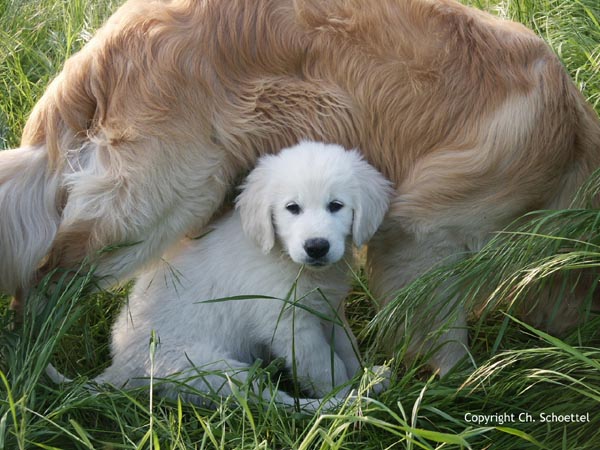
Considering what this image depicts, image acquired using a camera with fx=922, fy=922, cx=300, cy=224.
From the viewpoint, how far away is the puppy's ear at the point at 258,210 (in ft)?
11.6

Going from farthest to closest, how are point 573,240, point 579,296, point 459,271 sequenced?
1. point 579,296
2. point 459,271
3. point 573,240

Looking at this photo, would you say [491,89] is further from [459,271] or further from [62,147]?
[62,147]

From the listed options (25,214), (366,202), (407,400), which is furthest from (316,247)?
(25,214)

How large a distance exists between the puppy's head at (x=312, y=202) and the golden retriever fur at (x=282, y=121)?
0.60 ft

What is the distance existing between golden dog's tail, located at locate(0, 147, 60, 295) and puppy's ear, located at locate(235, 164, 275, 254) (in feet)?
2.52

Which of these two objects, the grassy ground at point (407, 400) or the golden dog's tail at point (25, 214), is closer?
the grassy ground at point (407, 400)

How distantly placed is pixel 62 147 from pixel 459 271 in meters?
1.63

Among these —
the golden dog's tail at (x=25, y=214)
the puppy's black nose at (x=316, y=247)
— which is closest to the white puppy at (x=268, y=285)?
the puppy's black nose at (x=316, y=247)

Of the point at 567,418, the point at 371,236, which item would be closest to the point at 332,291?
the point at 371,236

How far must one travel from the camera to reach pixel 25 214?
368 centimetres

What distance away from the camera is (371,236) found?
361 centimetres

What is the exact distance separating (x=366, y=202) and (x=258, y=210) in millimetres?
418

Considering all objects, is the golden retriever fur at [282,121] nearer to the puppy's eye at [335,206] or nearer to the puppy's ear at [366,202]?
the puppy's ear at [366,202]

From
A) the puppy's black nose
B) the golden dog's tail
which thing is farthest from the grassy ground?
the puppy's black nose
